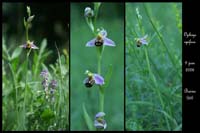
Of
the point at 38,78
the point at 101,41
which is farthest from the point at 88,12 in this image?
the point at 38,78

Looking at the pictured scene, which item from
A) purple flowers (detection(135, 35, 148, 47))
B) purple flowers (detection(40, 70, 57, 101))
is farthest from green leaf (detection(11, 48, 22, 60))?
purple flowers (detection(135, 35, 148, 47))

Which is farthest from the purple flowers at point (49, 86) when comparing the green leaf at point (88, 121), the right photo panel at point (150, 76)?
the right photo panel at point (150, 76)

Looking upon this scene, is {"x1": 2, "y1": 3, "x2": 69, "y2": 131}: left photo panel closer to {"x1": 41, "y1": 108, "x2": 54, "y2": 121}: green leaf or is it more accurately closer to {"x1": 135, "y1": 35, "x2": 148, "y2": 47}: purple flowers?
{"x1": 41, "y1": 108, "x2": 54, "y2": 121}: green leaf

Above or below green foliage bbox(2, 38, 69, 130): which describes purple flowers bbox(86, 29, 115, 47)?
above

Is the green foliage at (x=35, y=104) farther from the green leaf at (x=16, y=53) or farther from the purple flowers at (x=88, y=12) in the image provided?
the purple flowers at (x=88, y=12)

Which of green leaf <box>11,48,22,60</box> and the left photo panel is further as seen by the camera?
green leaf <box>11,48,22,60</box>

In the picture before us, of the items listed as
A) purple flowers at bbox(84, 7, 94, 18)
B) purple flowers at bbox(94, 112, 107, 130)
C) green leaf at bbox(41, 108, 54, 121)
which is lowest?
purple flowers at bbox(94, 112, 107, 130)

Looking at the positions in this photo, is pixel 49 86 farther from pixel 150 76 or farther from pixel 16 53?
pixel 150 76
